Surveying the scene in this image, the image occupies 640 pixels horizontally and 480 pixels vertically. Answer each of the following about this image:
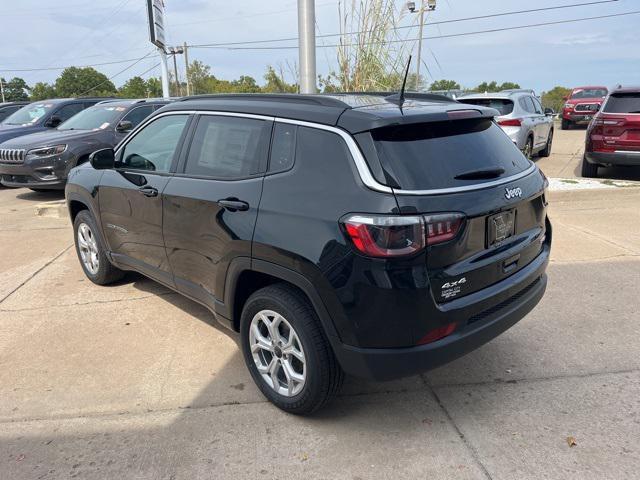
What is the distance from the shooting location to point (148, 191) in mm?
3721

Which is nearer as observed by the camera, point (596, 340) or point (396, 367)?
point (396, 367)

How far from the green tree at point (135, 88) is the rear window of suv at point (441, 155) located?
226ft

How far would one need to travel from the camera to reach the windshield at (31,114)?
11.5 meters

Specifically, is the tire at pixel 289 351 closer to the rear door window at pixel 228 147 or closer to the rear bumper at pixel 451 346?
the rear bumper at pixel 451 346

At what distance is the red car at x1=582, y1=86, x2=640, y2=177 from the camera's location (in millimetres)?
8477

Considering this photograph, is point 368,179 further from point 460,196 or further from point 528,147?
point 528,147

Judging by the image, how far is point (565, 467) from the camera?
2.49 m

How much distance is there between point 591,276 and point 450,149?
9.81ft

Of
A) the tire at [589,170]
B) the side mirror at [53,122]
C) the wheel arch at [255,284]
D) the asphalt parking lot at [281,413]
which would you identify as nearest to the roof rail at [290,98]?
the wheel arch at [255,284]

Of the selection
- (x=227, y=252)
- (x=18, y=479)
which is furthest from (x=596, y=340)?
(x=18, y=479)

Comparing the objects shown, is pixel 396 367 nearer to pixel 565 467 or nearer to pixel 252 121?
pixel 565 467

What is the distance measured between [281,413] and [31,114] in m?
11.4

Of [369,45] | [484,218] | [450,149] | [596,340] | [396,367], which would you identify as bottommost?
[596,340]

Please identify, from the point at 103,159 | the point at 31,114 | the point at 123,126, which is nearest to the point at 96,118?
the point at 123,126
